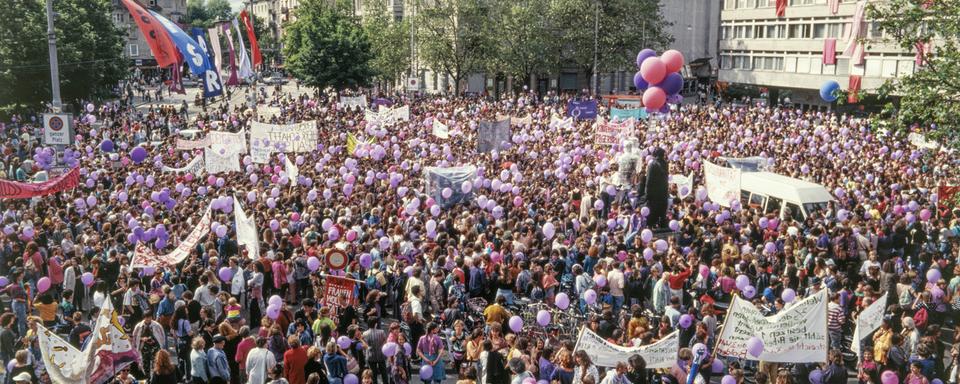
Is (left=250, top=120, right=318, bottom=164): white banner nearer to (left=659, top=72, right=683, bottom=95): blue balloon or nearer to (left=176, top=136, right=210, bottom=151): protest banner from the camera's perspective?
(left=176, top=136, right=210, bottom=151): protest banner

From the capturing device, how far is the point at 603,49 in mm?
56531

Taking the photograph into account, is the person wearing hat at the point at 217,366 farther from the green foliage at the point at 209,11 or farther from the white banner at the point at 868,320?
the green foliage at the point at 209,11

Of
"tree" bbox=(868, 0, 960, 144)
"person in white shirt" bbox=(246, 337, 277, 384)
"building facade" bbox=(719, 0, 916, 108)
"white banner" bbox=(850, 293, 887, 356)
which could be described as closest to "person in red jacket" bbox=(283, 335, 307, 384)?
"person in white shirt" bbox=(246, 337, 277, 384)

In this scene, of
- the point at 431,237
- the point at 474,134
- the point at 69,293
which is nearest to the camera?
the point at 69,293

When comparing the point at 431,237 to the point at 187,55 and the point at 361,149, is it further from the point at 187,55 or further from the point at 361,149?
the point at 187,55

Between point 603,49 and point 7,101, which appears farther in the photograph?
point 603,49

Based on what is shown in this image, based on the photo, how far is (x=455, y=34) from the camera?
58250mm

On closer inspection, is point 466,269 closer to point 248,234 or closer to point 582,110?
point 248,234

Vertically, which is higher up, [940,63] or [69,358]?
[940,63]

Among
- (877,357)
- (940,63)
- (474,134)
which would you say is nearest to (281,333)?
(877,357)

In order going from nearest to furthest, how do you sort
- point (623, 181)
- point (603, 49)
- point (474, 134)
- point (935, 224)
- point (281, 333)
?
point (281, 333) < point (935, 224) < point (623, 181) < point (474, 134) < point (603, 49)

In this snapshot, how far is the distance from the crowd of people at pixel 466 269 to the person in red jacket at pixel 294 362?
0.7 inches

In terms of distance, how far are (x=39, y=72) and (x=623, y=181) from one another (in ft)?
107

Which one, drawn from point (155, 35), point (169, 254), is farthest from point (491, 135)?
point (169, 254)
